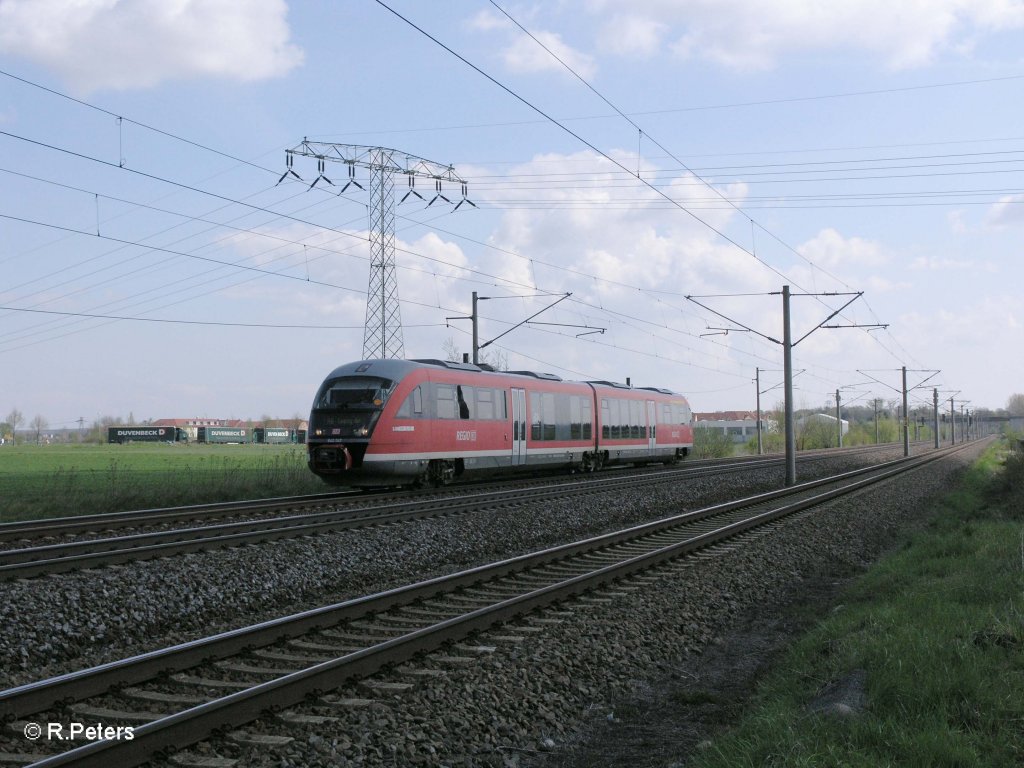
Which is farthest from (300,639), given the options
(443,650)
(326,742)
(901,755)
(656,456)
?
(656,456)

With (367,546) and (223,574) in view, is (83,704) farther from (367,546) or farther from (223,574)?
(367,546)

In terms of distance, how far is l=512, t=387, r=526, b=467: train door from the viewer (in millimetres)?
28016

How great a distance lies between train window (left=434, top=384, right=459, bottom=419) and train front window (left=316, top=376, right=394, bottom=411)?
1922mm

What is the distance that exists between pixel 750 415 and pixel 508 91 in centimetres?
18514

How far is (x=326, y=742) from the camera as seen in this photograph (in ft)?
19.1

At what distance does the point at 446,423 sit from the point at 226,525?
32.1ft

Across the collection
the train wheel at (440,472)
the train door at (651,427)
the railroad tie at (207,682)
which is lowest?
the railroad tie at (207,682)

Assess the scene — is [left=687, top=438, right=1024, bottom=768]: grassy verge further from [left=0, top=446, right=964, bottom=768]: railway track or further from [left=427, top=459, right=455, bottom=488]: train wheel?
[left=427, top=459, right=455, bottom=488]: train wheel

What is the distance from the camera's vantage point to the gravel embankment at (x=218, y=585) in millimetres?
8766

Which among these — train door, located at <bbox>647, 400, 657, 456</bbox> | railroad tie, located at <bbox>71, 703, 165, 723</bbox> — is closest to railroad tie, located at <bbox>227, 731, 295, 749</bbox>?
railroad tie, located at <bbox>71, 703, 165, 723</bbox>

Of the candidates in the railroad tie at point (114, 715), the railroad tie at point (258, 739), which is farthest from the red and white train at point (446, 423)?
the railroad tie at point (258, 739)

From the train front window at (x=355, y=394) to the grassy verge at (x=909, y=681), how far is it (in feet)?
42.1

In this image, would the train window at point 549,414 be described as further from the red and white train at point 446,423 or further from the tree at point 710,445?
the tree at point 710,445

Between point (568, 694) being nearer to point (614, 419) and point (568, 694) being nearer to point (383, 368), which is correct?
point (383, 368)
